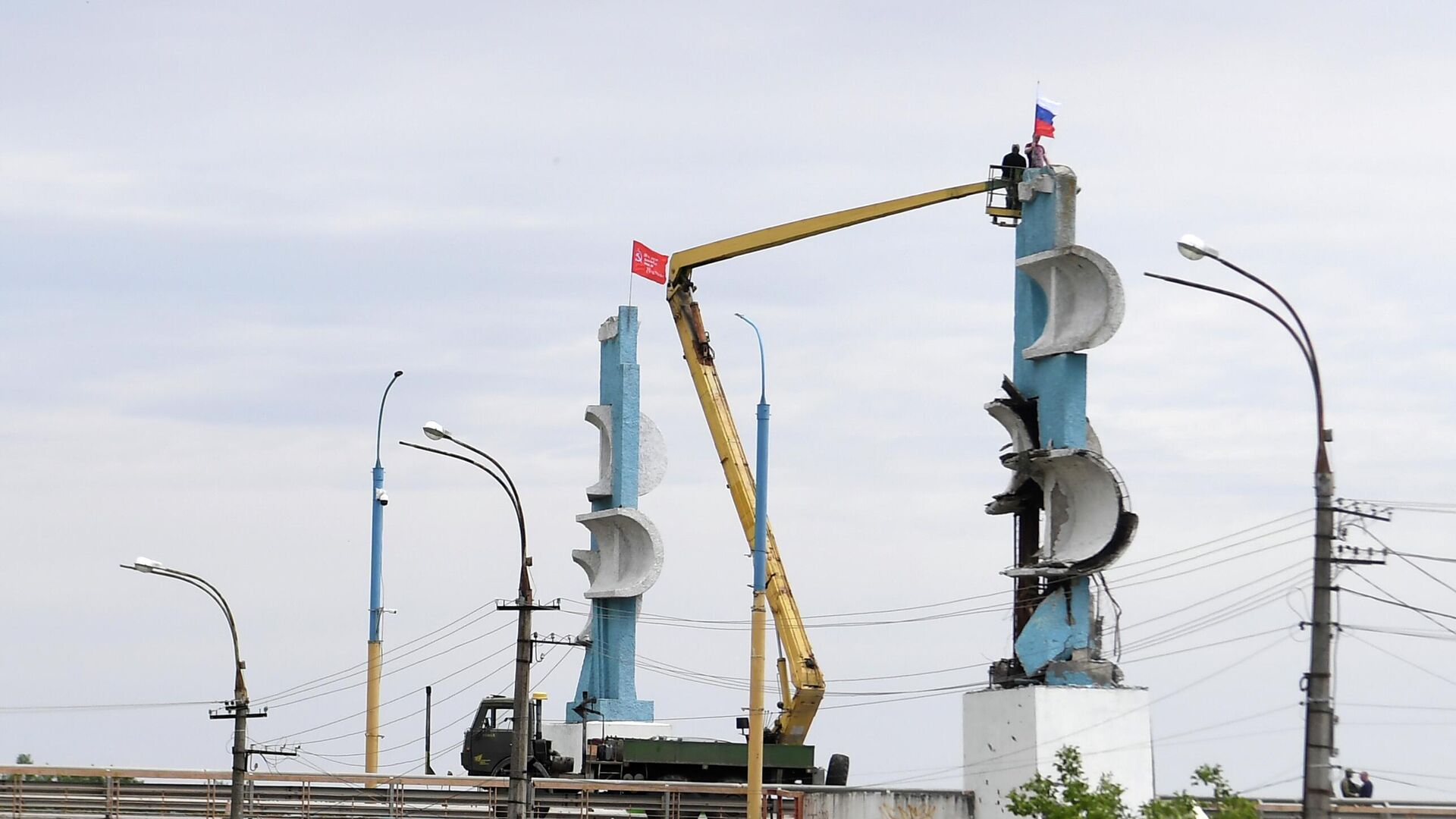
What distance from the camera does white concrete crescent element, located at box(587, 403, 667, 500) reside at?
57.3 meters

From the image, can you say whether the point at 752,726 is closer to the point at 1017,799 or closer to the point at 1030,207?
the point at 1017,799

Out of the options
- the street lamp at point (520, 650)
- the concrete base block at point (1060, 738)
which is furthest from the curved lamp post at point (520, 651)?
the concrete base block at point (1060, 738)

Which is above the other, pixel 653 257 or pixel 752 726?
pixel 653 257

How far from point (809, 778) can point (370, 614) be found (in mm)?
11818

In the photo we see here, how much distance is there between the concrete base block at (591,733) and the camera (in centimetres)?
5444

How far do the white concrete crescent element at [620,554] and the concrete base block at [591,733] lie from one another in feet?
11.4

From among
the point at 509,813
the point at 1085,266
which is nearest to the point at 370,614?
the point at 1085,266

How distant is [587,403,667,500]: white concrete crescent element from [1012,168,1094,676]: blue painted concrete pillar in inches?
586

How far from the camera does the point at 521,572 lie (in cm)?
3122

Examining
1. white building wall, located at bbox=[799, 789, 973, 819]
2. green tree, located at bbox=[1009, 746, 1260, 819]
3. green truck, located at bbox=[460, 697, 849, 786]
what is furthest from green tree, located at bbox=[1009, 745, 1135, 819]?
green truck, located at bbox=[460, 697, 849, 786]

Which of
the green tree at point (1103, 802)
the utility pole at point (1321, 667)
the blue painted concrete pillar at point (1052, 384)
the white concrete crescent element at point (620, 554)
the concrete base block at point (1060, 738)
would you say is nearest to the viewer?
the utility pole at point (1321, 667)

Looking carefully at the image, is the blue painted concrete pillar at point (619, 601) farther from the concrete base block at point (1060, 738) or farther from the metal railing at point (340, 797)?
the concrete base block at point (1060, 738)

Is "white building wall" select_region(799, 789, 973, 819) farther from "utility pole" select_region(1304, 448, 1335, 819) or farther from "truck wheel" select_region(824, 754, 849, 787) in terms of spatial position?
"utility pole" select_region(1304, 448, 1335, 819)

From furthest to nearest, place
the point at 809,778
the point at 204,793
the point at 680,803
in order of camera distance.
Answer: the point at 809,778 < the point at 680,803 < the point at 204,793
